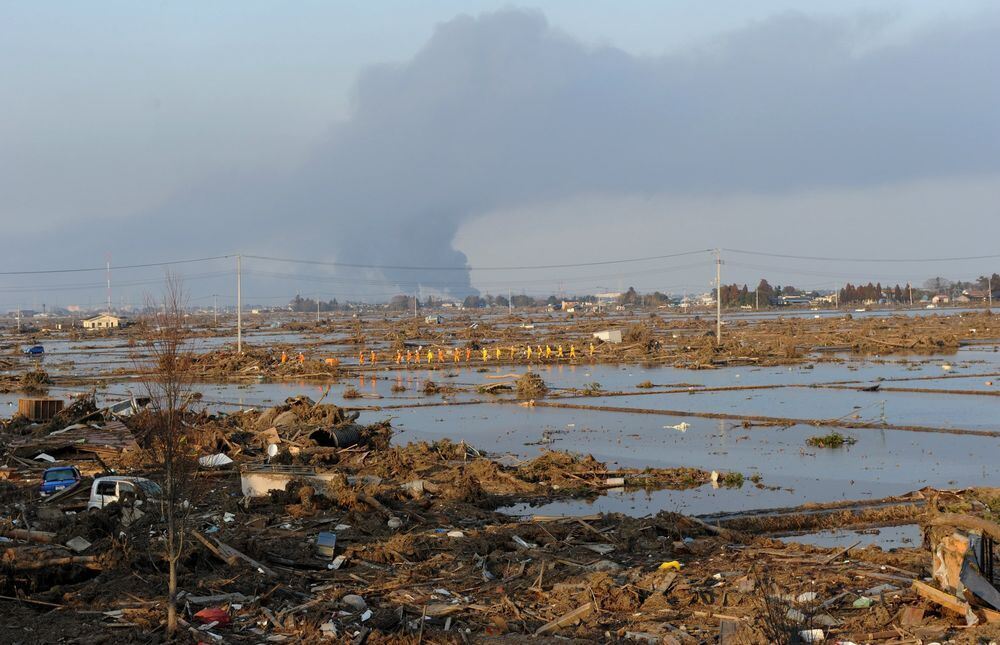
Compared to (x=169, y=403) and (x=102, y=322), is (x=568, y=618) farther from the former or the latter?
(x=102, y=322)

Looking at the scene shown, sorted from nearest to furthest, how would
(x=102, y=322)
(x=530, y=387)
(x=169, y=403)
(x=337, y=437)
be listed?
(x=169, y=403), (x=337, y=437), (x=530, y=387), (x=102, y=322)

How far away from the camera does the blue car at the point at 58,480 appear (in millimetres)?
19062

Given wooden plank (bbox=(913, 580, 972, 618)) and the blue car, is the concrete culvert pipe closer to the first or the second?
the blue car

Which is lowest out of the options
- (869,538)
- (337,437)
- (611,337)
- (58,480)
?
(869,538)

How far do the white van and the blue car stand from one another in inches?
66.7

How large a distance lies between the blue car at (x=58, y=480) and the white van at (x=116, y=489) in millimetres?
1694

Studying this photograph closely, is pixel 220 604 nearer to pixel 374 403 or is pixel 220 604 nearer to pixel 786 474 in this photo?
pixel 786 474

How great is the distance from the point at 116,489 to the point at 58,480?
3.19 metres

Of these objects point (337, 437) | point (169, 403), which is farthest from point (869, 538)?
point (337, 437)

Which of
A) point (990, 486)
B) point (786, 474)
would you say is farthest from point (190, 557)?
point (990, 486)

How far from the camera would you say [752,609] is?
35.7 ft

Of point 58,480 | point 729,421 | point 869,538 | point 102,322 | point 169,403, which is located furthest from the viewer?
point 102,322

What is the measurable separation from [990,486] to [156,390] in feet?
55.0

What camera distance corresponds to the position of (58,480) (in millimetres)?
19500
